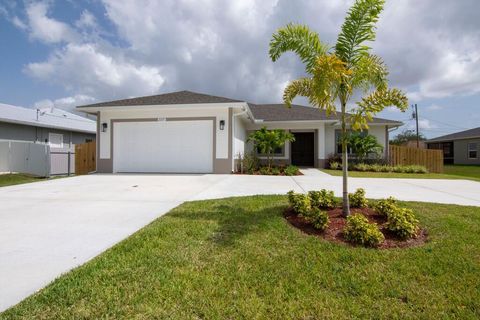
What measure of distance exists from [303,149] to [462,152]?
→ 21569mm

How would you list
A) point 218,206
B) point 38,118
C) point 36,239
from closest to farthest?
1. point 36,239
2. point 218,206
3. point 38,118

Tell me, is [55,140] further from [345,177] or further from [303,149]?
[345,177]

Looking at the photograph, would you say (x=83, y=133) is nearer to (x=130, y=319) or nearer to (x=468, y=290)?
(x=130, y=319)

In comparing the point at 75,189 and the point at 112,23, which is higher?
the point at 112,23

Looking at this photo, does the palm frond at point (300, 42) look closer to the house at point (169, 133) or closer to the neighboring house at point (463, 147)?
the house at point (169, 133)

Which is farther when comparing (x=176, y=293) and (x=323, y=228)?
(x=323, y=228)

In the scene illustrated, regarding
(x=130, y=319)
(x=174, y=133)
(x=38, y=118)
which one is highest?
(x=38, y=118)

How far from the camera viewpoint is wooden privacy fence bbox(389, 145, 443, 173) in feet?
→ 51.7

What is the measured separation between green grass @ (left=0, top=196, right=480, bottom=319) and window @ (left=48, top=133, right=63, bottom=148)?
19.4 metres

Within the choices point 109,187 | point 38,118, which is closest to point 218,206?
point 109,187

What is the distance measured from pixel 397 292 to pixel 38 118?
74.0 feet

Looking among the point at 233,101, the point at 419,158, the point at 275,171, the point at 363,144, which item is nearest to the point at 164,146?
the point at 233,101

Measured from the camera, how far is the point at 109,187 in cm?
809

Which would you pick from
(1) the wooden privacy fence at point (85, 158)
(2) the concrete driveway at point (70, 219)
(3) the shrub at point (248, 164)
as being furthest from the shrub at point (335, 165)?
(1) the wooden privacy fence at point (85, 158)
